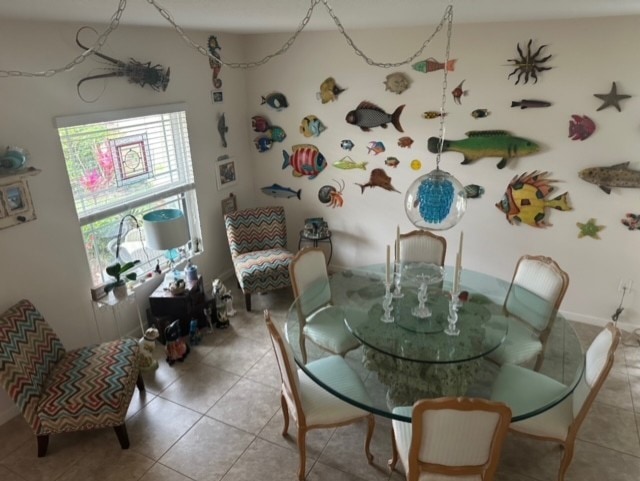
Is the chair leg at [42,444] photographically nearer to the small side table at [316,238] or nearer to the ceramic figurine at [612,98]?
the small side table at [316,238]

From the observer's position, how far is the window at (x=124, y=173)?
3.36 m

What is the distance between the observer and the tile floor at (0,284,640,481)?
2.58m

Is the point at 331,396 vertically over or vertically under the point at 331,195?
under

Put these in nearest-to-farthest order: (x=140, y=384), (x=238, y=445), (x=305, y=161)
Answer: (x=238, y=445) → (x=140, y=384) → (x=305, y=161)

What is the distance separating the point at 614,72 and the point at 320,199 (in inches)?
113

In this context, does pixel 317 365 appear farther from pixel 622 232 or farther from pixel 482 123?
pixel 622 232

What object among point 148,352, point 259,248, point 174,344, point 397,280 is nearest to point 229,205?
point 259,248

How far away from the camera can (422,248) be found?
3713mm

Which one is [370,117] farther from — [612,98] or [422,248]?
[612,98]

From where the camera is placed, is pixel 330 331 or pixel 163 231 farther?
pixel 163 231

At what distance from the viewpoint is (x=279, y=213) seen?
4832 mm

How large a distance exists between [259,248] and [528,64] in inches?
120

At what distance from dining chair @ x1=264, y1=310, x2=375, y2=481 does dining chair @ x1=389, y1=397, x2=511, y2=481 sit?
45 centimetres

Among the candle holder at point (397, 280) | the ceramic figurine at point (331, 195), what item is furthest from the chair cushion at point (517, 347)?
the ceramic figurine at point (331, 195)
